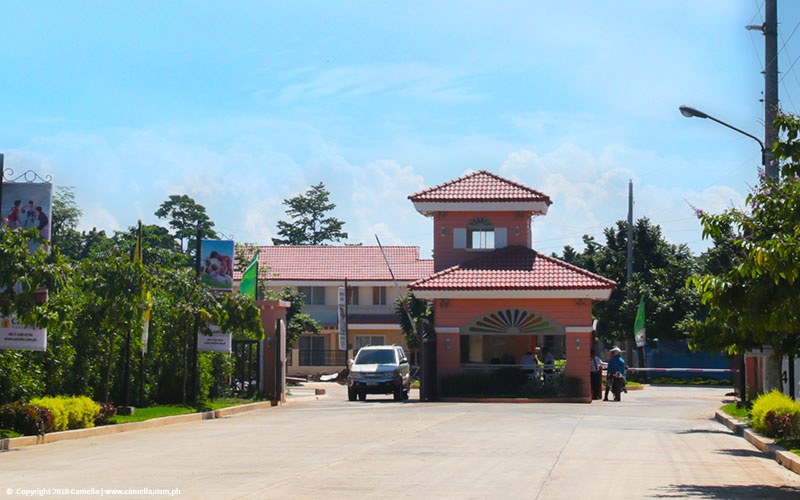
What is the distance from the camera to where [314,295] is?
67375 millimetres

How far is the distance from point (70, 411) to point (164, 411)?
5.17 metres

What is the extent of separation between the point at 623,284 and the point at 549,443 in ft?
134

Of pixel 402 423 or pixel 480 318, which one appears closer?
pixel 402 423

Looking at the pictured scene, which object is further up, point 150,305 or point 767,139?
point 767,139

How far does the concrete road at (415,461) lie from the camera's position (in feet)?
36.3

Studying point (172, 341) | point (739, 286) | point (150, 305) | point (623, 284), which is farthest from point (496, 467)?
point (623, 284)

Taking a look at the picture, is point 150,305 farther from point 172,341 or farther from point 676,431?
point 676,431

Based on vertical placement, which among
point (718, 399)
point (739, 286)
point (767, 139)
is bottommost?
point (718, 399)

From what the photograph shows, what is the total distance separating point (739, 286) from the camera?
12141mm

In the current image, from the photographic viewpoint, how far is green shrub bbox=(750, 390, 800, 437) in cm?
1748

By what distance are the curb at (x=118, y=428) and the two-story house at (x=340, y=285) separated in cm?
3468

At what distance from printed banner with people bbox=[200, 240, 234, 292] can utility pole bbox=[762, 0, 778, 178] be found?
1519 cm

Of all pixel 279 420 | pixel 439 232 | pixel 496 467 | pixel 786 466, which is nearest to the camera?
pixel 496 467

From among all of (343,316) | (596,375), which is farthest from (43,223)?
(343,316)
